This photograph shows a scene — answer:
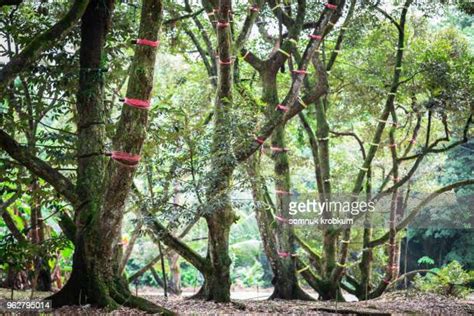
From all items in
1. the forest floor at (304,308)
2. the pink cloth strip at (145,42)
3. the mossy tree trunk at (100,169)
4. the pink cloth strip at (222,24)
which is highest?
the pink cloth strip at (222,24)

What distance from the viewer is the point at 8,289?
9219 millimetres

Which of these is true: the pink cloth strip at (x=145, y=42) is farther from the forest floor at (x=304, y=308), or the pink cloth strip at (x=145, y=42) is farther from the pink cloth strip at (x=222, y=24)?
the forest floor at (x=304, y=308)

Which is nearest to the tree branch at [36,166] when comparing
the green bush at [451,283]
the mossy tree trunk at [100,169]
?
the mossy tree trunk at [100,169]

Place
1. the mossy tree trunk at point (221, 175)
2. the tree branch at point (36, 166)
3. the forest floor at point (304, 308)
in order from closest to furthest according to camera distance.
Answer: the tree branch at point (36, 166)
the forest floor at point (304, 308)
the mossy tree trunk at point (221, 175)

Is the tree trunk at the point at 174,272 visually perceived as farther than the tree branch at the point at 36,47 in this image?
Yes

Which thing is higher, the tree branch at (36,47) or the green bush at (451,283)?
the tree branch at (36,47)

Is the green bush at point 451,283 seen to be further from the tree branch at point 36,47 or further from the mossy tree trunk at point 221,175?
the tree branch at point 36,47

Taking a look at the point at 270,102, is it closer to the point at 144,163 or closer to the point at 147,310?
the point at 144,163

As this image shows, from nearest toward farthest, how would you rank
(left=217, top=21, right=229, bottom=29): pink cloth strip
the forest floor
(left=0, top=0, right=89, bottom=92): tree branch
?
(left=0, top=0, right=89, bottom=92): tree branch
the forest floor
(left=217, top=21, right=229, bottom=29): pink cloth strip

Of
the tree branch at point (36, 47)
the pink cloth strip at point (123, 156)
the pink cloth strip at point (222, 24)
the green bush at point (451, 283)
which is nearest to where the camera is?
the tree branch at point (36, 47)

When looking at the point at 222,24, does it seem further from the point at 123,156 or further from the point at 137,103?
the point at 123,156

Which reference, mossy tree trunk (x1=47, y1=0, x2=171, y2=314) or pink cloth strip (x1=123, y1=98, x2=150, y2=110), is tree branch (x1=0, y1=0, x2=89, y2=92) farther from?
pink cloth strip (x1=123, y1=98, x2=150, y2=110)

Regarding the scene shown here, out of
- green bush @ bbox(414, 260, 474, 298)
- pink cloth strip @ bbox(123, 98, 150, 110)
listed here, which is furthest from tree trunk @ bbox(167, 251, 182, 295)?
pink cloth strip @ bbox(123, 98, 150, 110)

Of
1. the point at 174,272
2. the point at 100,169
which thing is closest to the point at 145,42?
the point at 100,169
